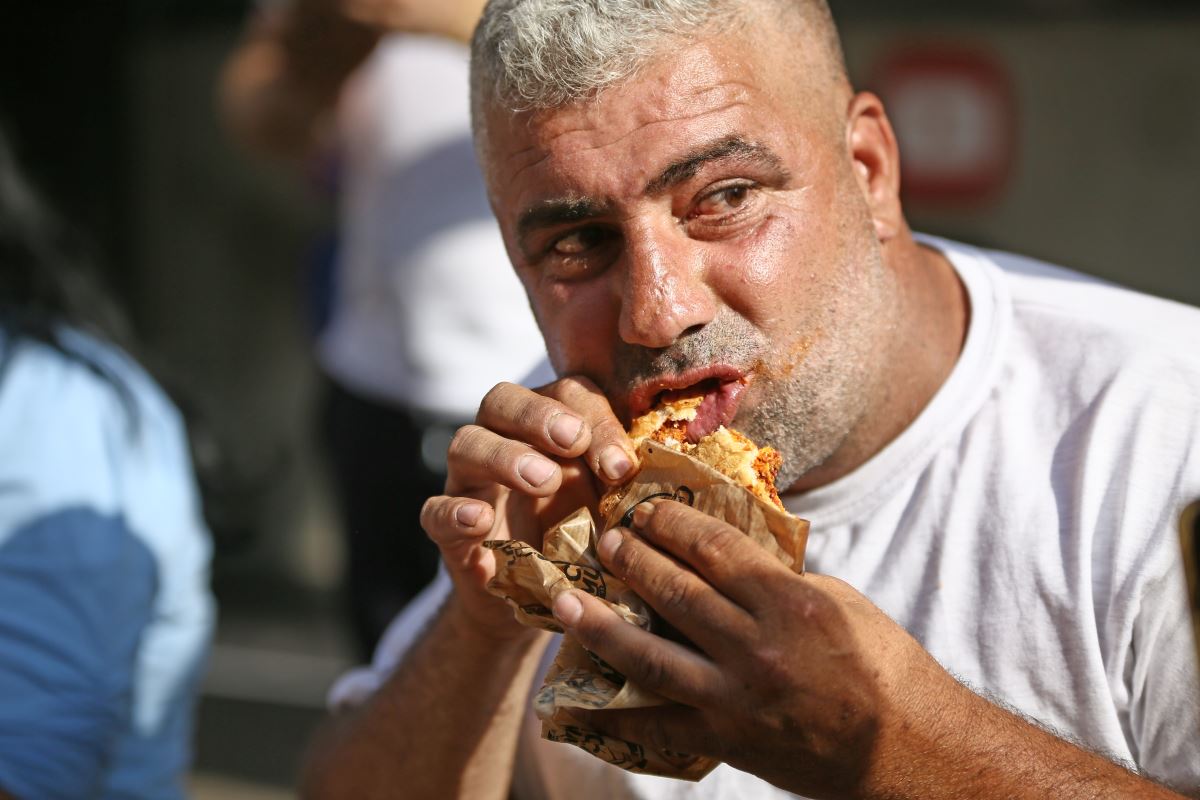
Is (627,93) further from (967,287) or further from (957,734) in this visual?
(957,734)

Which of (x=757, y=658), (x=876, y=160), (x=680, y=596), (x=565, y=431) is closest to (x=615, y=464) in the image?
(x=565, y=431)

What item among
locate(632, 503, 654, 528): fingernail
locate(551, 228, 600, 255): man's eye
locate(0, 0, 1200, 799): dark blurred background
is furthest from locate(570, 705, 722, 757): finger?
locate(0, 0, 1200, 799): dark blurred background

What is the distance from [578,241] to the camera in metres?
2.16

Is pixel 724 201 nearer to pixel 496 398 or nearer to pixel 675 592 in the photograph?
pixel 496 398

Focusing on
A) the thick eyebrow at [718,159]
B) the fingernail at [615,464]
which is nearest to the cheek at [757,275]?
the thick eyebrow at [718,159]

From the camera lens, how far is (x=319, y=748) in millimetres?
2650

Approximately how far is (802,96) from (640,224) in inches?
15.3

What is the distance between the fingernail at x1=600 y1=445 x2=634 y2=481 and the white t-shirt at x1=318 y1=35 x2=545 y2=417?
1.55 metres

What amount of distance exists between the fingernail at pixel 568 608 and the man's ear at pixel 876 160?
0.93m

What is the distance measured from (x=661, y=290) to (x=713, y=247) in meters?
0.12

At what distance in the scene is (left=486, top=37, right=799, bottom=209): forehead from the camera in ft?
6.71

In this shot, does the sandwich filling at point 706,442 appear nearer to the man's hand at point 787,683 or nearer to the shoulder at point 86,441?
the man's hand at point 787,683

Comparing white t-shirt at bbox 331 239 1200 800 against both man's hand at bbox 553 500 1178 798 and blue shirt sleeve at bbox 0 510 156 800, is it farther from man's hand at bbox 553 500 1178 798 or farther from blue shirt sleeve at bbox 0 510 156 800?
blue shirt sleeve at bbox 0 510 156 800

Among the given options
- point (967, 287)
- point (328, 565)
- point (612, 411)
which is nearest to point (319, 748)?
point (612, 411)
